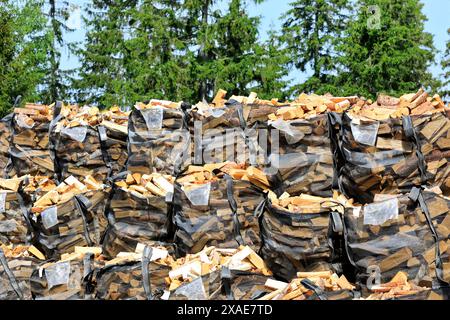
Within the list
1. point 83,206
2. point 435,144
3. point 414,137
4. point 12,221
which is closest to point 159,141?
point 83,206

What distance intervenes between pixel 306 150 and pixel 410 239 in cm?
150

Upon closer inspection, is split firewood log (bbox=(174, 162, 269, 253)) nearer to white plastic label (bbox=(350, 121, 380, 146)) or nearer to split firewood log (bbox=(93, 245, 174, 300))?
split firewood log (bbox=(93, 245, 174, 300))

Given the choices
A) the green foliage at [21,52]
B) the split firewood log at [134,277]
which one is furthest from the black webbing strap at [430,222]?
the green foliage at [21,52]

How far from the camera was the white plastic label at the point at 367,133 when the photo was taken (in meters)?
7.96

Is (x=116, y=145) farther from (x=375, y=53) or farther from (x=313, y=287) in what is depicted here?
(x=375, y=53)

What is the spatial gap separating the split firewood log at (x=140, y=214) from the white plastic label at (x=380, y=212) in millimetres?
2447

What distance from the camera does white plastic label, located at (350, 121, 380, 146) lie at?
7.96 meters

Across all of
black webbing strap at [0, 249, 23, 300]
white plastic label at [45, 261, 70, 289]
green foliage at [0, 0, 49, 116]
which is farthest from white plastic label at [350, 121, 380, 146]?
green foliage at [0, 0, 49, 116]

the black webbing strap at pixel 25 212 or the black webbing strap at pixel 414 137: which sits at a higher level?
the black webbing strap at pixel 414 137

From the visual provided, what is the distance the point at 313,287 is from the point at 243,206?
1.72 m

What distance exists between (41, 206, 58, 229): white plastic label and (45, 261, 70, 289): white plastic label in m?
0.90

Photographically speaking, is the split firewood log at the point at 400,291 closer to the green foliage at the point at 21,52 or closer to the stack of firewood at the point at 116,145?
the stack of firewood at the point at 116,145

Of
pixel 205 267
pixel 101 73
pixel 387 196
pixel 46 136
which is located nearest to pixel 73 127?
pixel 46 136

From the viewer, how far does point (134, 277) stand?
8.35 m
